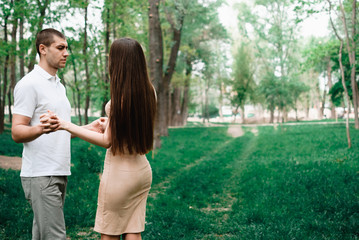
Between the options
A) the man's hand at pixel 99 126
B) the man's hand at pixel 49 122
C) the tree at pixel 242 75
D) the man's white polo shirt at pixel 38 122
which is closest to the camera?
the man's hand at pixel 49 122

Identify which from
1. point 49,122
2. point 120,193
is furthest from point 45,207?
point 49,122

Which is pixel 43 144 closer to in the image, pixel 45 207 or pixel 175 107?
pixel 45 207

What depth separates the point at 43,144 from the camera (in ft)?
8.89

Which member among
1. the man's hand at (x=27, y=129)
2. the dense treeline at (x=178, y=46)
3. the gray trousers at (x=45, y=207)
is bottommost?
the gray trousers at (x=45, y=207)

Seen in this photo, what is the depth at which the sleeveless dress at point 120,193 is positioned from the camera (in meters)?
2.58

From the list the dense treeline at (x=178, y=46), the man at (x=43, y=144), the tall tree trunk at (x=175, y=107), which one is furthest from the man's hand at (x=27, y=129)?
the tall tree trunk at (x=175, y=107)

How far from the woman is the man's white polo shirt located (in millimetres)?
379

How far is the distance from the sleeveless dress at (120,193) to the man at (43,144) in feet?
1.29

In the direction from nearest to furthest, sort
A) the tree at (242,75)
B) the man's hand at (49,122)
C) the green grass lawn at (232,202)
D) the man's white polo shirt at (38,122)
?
the man's hand at (49,122) < the man's white polo shirt at (38,122) < the green grass lawn at (232,202) < the tree at (242,75)

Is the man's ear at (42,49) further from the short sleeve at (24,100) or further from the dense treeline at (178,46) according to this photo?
the dense treeline at (178,46)

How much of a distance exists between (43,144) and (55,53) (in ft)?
2.72

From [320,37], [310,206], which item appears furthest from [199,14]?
[320,37]

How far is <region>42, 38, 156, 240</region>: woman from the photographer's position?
2490 mm

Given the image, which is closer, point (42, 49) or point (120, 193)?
point (120, 193)
